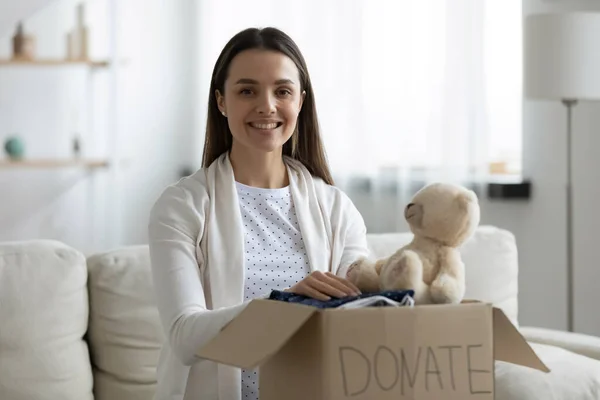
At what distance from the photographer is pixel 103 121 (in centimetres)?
476

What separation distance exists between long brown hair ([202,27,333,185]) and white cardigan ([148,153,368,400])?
5 centimetres

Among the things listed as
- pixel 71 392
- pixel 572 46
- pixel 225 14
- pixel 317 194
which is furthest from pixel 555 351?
pixel 225 14

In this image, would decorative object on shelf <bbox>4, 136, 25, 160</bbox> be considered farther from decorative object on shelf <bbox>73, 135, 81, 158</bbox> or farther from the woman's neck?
the woman's neck

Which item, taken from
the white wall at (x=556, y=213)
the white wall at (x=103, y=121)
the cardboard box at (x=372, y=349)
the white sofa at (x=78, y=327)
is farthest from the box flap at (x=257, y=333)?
the white wall at (x=103, y=121)

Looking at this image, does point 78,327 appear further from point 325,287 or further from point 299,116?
point 325,287

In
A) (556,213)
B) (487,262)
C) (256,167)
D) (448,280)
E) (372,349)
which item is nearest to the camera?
(372,349)

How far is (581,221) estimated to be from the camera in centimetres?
340

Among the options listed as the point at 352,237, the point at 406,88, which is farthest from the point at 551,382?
the point at 406,88

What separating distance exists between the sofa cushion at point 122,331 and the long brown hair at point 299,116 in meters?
0.45

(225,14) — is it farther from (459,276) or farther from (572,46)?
(459,276)

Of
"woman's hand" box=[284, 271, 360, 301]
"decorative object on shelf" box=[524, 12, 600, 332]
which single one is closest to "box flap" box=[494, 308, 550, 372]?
"woman's hand" box=[284, 271, 360, 301]

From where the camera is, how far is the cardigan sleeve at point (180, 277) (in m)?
1.52

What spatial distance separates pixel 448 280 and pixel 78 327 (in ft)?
3.78

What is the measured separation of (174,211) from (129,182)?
10.4 ft
